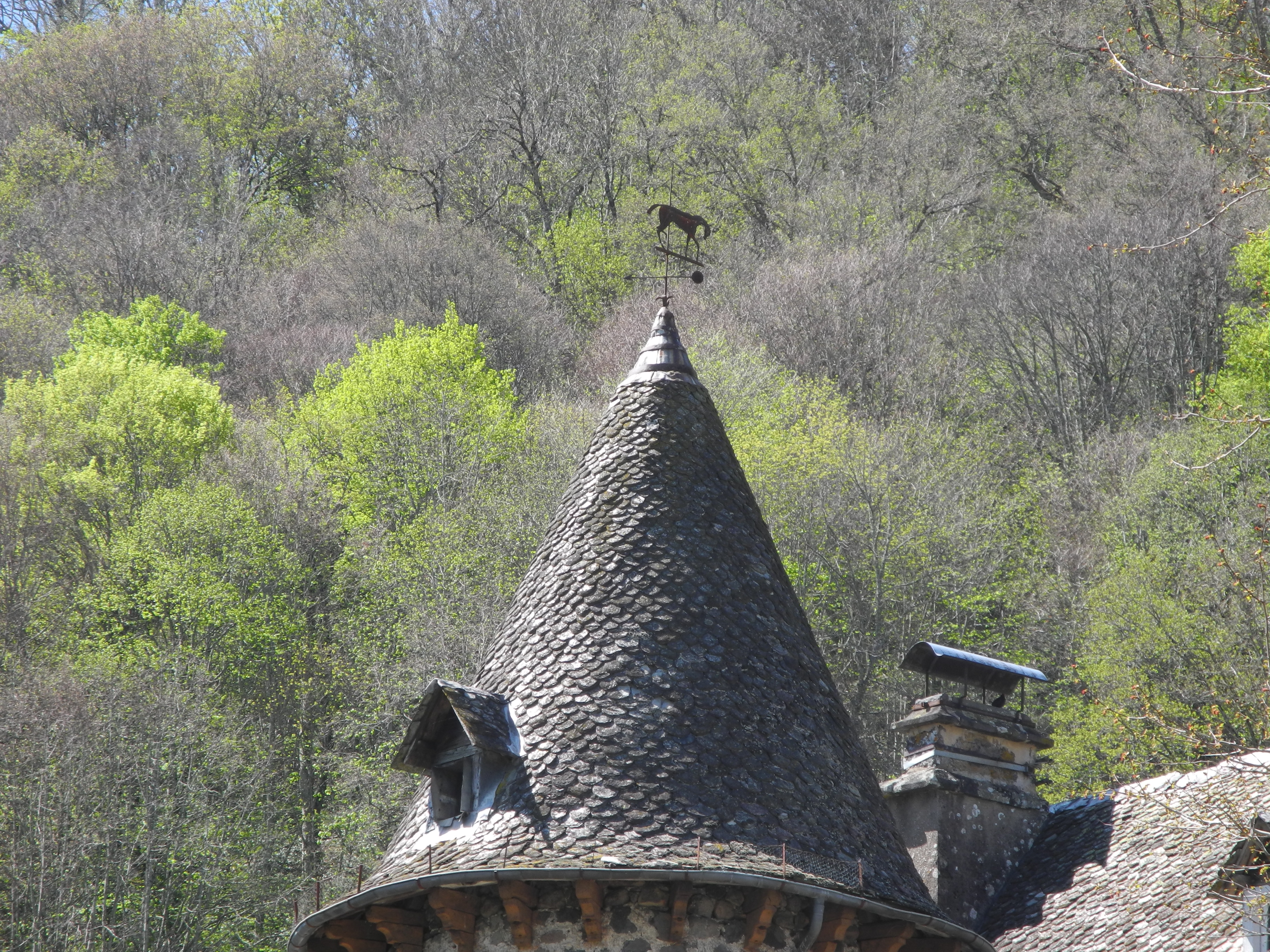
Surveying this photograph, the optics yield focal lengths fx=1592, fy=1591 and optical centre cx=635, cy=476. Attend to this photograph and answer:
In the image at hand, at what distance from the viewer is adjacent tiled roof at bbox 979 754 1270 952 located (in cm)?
1027

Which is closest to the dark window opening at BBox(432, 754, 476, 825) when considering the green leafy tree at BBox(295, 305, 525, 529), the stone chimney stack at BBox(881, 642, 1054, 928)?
the stone chimney stack at BBox(881, 642, 1054, 928)

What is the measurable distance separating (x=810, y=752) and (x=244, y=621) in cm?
1711

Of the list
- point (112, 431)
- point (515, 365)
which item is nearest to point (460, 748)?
point (112, 431)

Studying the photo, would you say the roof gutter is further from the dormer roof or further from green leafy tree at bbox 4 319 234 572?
green leafy tree at bbox 4 319 234 572

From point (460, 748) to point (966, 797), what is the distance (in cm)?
460

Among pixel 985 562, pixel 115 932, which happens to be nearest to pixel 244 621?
pixel 115 932

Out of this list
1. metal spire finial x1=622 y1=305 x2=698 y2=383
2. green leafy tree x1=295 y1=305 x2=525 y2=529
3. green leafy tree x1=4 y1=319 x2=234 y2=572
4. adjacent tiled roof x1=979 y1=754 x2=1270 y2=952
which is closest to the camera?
adjacent tiled roof x1=979 y1=754 x2=1270 y2=952

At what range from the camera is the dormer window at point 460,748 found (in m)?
9.77

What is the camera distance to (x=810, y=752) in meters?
10.1

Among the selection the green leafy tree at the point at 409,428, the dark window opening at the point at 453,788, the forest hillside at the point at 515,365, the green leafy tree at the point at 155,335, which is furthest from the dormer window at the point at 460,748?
the green leafy tree at the point at 155,335

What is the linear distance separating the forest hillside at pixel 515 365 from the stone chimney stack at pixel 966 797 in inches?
55.6

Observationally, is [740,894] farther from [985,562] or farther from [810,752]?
[985,562]

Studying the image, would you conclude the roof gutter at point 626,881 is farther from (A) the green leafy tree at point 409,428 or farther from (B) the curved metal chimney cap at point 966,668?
(A) the green leafy tree at point 409,428

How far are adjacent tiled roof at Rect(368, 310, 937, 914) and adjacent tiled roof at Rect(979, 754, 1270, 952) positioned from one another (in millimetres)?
1749
